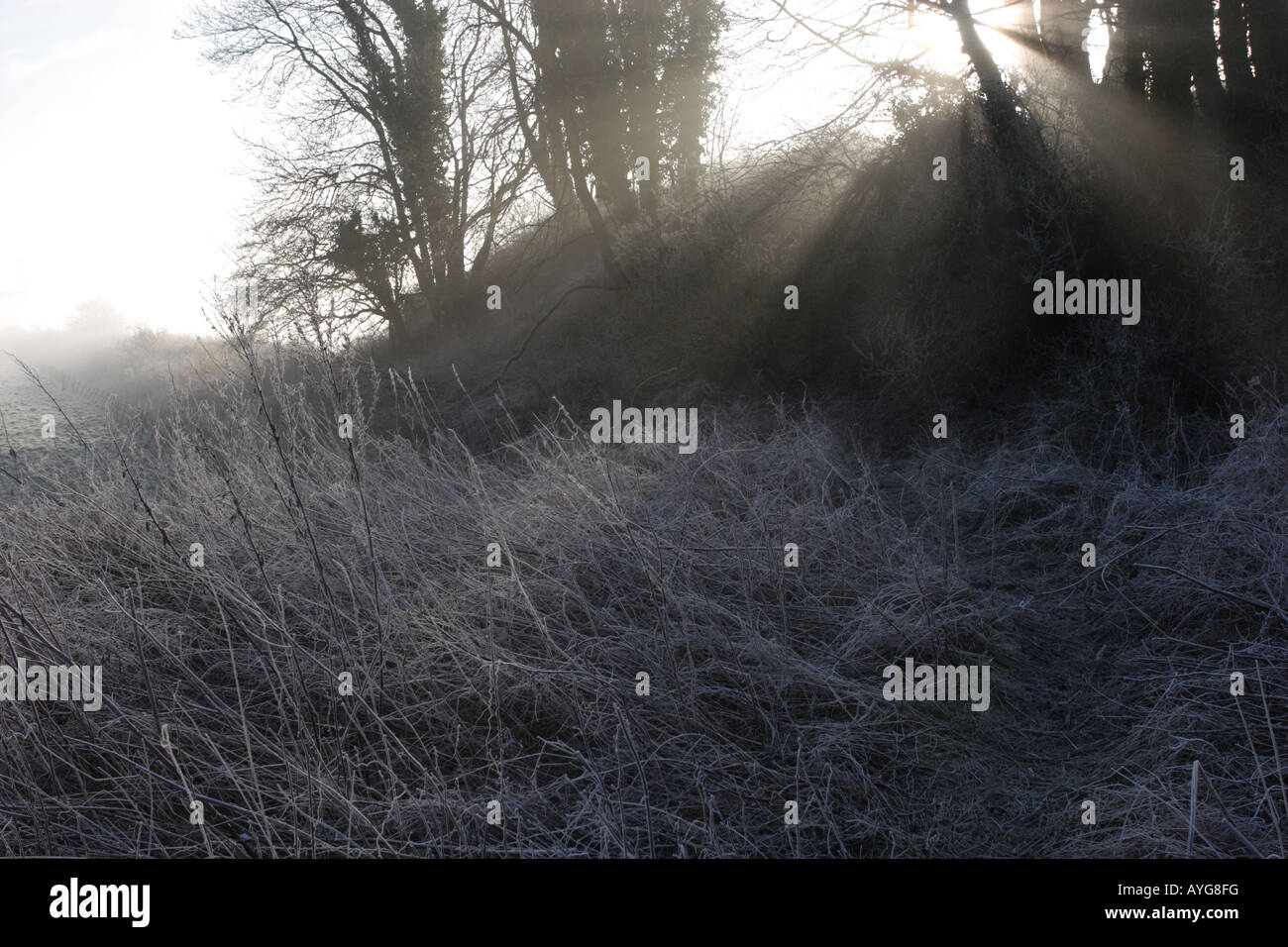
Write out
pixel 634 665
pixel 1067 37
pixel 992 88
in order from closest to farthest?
pixel 634 665, pixel 992 88, pixel 1067 37

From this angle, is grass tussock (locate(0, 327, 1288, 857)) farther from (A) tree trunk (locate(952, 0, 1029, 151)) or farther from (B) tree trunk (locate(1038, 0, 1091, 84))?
(B) tree trunk (locate(1038, 0, 1091, 84))

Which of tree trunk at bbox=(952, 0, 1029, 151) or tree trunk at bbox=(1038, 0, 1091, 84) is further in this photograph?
tree trunk at bbox=(1038, 0, 1091, 84)

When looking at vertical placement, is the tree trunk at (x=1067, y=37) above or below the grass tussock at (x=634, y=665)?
above

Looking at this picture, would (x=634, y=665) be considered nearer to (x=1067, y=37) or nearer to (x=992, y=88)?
(x=992, y=88)

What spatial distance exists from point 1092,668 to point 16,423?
15.5 metres

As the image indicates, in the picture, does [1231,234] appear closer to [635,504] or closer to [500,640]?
[635,504]

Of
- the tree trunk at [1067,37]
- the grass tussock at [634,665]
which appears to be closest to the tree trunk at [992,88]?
the tree trunk at [1067,37]

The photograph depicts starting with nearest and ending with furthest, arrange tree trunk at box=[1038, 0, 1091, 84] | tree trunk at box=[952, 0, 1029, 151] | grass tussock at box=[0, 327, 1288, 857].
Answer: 1. grass tussock at box=[0, 327, 1288, 857]
2. tree trunk at box=[952, 0, 1029, 151]
3. tree trunk at box=[1038, 0, 1091, 84]

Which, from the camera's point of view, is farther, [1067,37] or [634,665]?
[1067,37]

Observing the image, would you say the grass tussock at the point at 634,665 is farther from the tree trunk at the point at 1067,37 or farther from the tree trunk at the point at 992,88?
the tree trunk at the point at 1067,37

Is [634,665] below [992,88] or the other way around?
below

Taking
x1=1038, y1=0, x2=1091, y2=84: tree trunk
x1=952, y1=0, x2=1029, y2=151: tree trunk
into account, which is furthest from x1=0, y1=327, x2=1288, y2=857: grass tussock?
x1=1038, y1=0, x2=1091, y2=84: tree trunk

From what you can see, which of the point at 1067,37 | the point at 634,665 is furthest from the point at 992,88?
the point at 634,665
